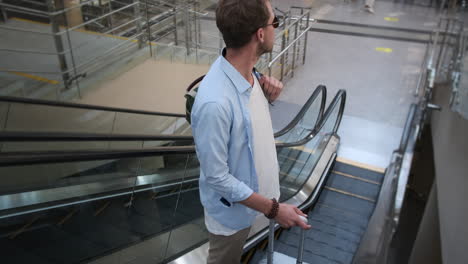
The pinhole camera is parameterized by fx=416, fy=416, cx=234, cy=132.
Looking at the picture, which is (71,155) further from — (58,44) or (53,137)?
(58,44)

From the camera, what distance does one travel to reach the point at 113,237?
2293mm

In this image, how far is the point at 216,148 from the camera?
4.62 feet

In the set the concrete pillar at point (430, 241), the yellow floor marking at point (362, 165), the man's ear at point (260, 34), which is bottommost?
the concrete pillar at point (430, 241)

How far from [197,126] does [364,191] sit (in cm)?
418

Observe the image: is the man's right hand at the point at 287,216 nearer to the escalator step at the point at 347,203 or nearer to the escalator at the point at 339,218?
the escalator at the point at 339,218

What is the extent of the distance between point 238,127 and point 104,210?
1.23 m

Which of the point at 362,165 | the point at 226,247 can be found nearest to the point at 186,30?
the point at 362,165

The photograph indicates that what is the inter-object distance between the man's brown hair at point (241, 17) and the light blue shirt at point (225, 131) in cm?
13

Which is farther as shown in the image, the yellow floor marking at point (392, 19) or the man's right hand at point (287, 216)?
the yellow floor marking at point (392, 19)

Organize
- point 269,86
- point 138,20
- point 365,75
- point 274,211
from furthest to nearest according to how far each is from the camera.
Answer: point 365,75, point 138,20, point 269,86, point 274,211

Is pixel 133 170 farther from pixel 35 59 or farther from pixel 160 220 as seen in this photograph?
pixel 35 59

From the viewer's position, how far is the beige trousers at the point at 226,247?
6.01 ft

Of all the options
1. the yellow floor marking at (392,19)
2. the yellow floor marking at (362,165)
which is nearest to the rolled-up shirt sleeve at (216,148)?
the yellow floor marking at (362,165)

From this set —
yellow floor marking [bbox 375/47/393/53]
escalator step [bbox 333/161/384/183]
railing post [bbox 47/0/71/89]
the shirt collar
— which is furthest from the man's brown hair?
yellow floor marking [bbox 375/47/393/53]
